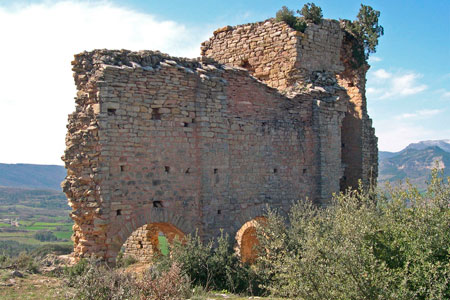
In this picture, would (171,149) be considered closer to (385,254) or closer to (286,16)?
(385,254)

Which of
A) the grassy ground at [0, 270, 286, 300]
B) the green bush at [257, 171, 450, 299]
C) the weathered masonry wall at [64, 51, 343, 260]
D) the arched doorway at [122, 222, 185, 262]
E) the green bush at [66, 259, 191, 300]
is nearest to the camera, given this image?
the green bush at [257, 171, 450, 299]

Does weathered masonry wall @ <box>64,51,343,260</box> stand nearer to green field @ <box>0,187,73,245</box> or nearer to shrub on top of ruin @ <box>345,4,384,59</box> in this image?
shrub on top of ruin @ <box>345,4,384,59</box>

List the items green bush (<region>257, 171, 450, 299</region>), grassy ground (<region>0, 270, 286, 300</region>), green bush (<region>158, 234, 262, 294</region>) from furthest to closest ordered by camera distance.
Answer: green bush (<region>158, 234, 262, 294</region>), grassy ground (<region>0, 270, 286, 300</region>), green bush (<region>257, 171, 450, 299</region>)

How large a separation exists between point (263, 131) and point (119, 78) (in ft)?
13.7

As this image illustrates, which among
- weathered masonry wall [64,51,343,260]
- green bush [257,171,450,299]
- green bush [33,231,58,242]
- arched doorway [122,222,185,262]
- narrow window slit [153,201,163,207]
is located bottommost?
green bush [33,231,58,242]

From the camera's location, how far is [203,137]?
967 centimetres

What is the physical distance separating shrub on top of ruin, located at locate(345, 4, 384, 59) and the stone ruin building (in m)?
0.98

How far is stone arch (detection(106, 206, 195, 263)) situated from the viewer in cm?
834

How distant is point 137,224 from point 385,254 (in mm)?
4795

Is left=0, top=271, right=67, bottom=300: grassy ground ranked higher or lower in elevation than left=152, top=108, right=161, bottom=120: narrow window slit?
lower

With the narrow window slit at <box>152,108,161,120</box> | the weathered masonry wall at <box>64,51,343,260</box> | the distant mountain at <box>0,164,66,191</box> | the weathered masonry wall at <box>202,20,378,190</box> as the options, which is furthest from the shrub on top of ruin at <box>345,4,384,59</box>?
the distant mountain at <box>0,164,66,191</box>

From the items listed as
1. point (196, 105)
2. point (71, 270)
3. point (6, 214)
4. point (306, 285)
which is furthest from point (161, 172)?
point (6, 214)

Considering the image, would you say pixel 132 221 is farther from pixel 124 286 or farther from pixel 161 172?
pixel 124 286

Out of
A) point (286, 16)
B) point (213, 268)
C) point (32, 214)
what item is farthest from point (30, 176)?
point (213, 268)
